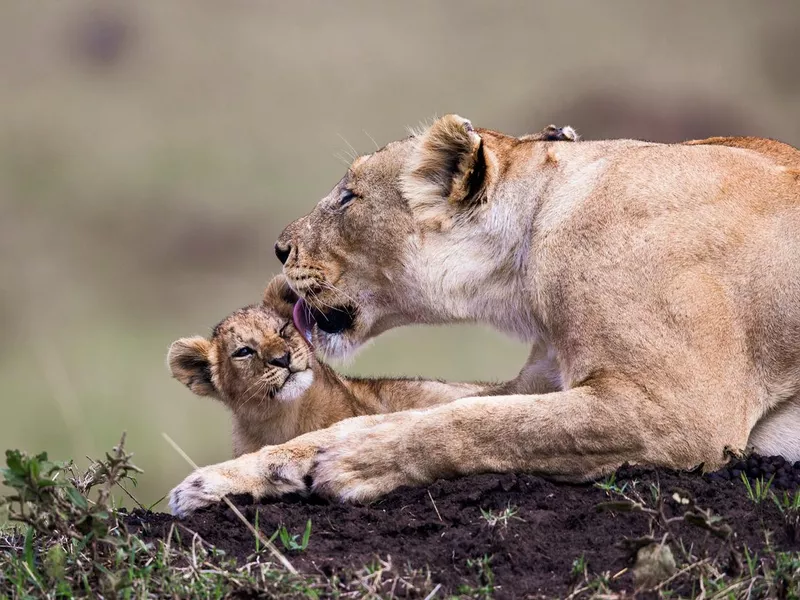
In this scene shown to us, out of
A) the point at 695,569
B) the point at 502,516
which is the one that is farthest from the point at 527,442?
the point at 695,569

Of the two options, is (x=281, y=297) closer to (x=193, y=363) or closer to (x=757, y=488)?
(x=193, y=363)

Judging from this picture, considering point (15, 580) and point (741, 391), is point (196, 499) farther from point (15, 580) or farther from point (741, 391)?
point (741, 391)

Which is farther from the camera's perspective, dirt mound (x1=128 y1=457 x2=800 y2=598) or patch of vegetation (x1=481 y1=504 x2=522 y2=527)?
patch of vegetation (x1=481 y1=504 x2=522 y2=527)

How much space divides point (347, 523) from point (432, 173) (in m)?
1.72

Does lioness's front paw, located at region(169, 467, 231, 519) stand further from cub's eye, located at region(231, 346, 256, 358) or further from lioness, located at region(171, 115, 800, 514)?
cub's eye, located at region(231, 346, 256, 358)

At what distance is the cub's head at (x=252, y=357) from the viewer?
5.68m

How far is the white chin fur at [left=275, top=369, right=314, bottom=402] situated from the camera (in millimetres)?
5664

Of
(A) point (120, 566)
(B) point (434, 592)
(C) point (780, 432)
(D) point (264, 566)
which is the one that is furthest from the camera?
(C) point (780, 432)

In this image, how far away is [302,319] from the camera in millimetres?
5883

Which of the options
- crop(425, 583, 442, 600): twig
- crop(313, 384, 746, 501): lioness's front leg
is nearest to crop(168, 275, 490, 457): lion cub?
crop(313, 384, 746, 501): lioness's front leg

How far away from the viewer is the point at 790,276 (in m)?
4.77

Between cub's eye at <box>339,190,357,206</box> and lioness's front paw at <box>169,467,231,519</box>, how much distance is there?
149cm

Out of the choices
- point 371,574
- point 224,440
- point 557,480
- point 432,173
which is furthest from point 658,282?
point 224,440

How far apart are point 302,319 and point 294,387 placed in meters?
0.36
